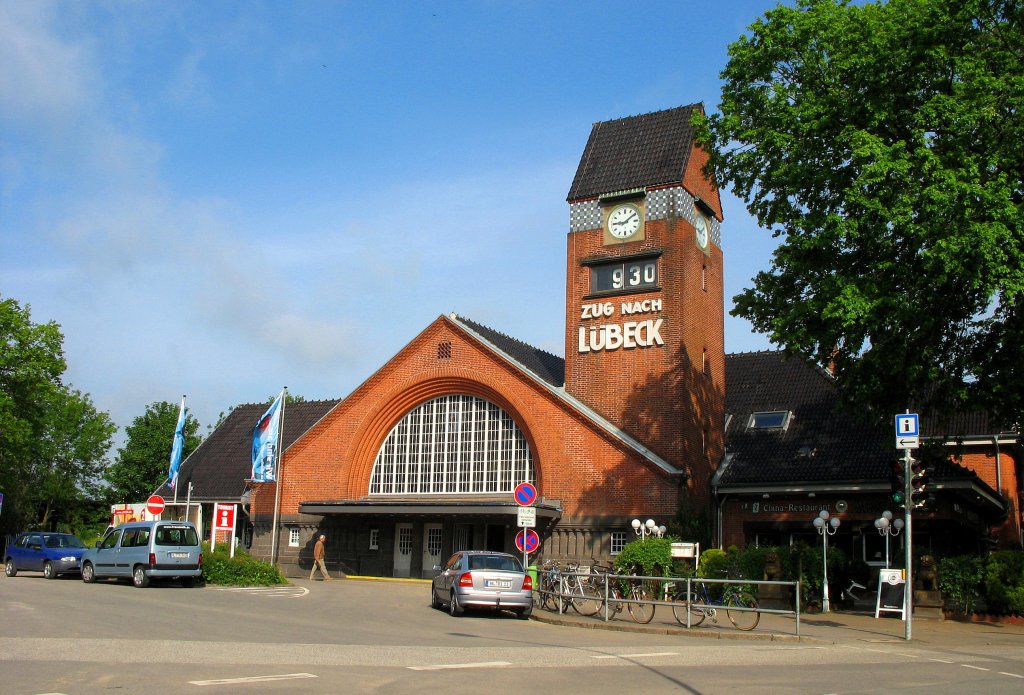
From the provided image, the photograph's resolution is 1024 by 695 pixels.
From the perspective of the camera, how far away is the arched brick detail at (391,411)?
35.2m

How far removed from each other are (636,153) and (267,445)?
1714cm

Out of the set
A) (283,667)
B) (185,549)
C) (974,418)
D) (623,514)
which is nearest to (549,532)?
(623,514)

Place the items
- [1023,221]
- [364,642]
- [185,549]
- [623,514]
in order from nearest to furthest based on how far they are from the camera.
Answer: [364,642] → [1023,221] → [185,549] → [623,514]

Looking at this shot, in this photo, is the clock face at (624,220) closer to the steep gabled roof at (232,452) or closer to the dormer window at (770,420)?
the dormer window at (770,420)

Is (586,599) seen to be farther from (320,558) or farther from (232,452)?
(232,452)

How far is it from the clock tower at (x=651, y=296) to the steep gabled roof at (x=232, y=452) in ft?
49.6

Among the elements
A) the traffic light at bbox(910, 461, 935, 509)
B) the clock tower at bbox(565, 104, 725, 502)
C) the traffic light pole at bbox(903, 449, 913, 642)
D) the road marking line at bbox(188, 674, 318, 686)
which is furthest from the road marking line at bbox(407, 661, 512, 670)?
the clock tower at bbox(565, 104, 725, 502)

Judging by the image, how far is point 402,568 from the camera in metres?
35.7

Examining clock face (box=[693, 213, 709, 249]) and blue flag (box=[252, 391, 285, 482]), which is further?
blue flag (box=[252, 391, 285, 482])

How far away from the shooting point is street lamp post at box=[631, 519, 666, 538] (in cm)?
2820

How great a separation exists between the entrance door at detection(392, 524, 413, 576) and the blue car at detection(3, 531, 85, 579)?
10.6 m

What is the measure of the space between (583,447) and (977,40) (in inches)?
653

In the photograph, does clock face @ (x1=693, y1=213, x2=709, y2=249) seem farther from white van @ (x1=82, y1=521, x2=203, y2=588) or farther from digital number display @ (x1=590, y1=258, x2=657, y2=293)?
white van @ (x1=82, y1=521, x2=203, y2=588)

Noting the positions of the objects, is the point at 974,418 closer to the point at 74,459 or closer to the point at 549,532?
the point at 549,532
